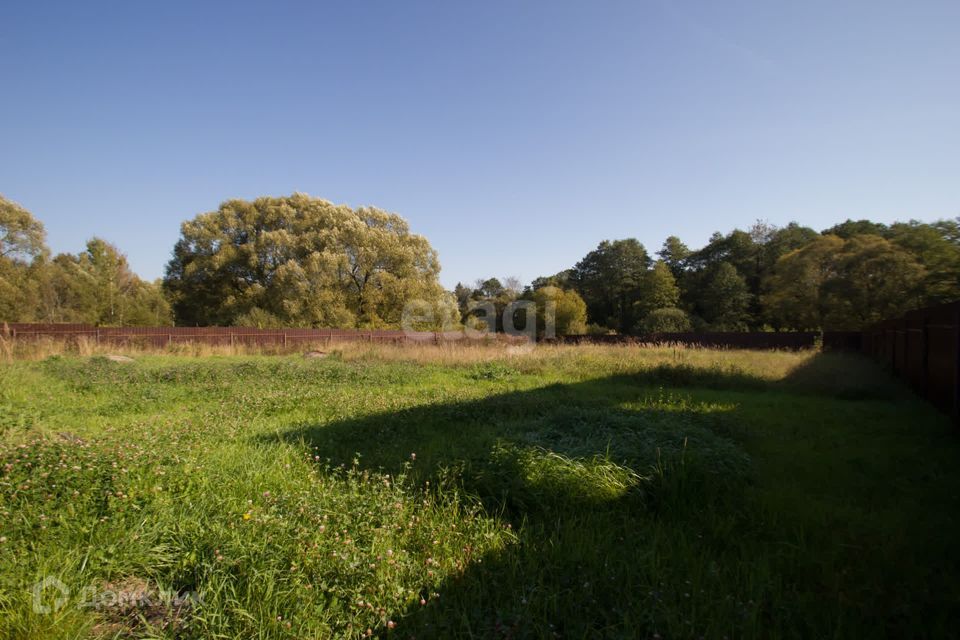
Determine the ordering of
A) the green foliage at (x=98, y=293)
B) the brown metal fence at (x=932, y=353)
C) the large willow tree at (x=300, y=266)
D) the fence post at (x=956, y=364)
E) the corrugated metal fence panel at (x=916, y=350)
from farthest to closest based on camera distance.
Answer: the large willow tree at (x=300, y=266) < the green foliage at (x=98, y=293) < the corrugated metal fence panel at (x=916, y=350) < the brown metal fence at (x=932, y=353) < the fence post at (x=956, y=364)

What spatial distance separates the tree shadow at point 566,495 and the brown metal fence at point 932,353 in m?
2.76

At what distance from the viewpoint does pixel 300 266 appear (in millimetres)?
29438

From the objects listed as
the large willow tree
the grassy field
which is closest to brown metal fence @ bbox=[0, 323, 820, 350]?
the large willow tree

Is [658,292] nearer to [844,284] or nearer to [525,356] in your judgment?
[844,284]

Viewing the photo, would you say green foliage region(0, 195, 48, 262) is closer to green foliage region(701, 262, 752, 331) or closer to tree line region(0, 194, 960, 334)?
tree line region(0, 194, 960, 334)

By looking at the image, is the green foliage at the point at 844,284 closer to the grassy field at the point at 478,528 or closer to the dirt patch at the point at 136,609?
the grassy field at the point at 478,528

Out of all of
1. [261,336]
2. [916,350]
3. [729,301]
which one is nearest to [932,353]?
[916,350]

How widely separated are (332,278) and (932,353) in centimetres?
2947

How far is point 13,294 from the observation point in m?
25.4

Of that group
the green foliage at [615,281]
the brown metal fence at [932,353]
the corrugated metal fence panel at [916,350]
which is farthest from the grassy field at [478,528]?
the green foliage at [615,281]

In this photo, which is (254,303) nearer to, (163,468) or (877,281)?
(163,468)

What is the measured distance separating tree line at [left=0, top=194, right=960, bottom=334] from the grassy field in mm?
23512

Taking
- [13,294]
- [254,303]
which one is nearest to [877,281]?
[254,303]

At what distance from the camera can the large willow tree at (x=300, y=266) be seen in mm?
29422
